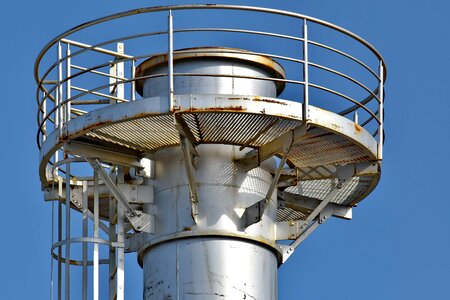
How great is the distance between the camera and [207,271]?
25797mm

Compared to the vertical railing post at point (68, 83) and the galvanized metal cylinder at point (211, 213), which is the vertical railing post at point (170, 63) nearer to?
the galvanized metal cylinder at point (211, 213)

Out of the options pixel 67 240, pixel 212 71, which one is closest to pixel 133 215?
pixel 67 240

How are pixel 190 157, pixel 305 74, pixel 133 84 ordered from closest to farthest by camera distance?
pixel 305 74
pixel 190 157
pixel 133 84

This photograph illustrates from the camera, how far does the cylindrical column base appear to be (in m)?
25.7

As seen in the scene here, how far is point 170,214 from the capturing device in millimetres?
26359

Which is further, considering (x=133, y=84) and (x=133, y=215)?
(x=133, y=84)

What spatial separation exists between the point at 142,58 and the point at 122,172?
1907mm

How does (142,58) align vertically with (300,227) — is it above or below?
above

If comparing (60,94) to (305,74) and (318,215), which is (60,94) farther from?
(318,215)

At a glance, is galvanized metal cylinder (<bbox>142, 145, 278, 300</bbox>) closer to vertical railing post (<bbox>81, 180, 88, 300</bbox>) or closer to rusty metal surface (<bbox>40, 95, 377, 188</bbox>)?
rusty metal surface (<bbox>40, 95, 377, 188</bbox>)

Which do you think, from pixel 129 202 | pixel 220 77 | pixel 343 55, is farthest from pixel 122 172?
pixel 343 55

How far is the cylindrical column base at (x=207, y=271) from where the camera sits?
1013 inches

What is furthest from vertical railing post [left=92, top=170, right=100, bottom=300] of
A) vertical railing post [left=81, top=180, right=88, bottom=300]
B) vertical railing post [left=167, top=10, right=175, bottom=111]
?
vertical railing post [left=167, top=10, right=175, bottom=111]

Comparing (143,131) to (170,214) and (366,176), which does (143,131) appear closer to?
(170,214)
